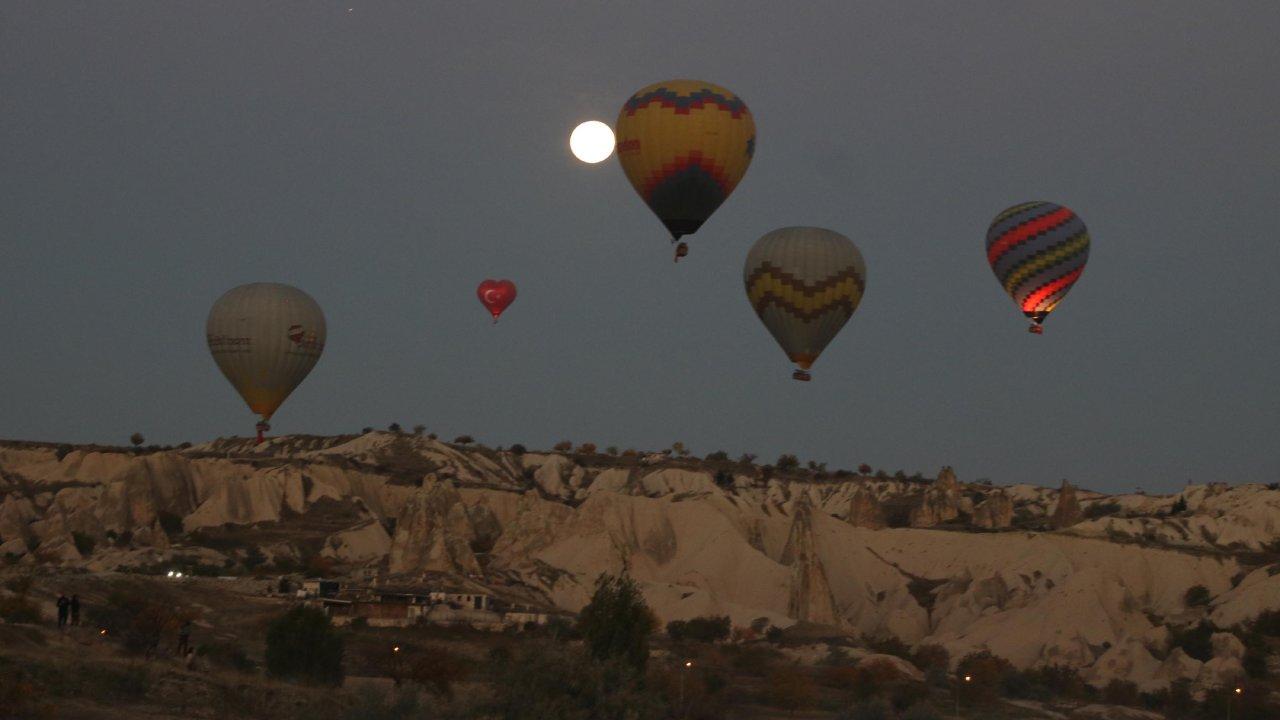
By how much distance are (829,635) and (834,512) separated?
1526 inches

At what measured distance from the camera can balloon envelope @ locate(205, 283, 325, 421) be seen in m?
56.9

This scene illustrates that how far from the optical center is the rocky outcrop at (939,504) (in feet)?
328

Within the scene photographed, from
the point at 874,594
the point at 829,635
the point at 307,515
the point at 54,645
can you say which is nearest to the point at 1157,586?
the point at 874,594

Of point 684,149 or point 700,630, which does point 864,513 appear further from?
point 684,149

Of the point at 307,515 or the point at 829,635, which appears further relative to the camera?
the point at 307,515

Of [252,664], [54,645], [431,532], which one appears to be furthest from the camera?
[431,532]

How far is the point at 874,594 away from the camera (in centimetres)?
8675

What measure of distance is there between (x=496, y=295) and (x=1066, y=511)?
4051 centimetres

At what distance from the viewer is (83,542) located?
3167 inches

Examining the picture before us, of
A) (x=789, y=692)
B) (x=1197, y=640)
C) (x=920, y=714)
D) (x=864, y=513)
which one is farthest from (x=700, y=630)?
(x=864, y=513)

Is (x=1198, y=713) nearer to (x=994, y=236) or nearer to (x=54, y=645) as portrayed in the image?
(x=994, y=236)

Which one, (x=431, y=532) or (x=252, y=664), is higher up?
(x=431, y=532)

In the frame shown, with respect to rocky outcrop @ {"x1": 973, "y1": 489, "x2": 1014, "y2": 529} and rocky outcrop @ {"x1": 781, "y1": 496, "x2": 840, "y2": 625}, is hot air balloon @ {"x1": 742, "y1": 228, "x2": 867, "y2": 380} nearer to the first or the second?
rocky outcrop @ {"x1": 781, "y1": 496, "x2": 840, "y2": 625}

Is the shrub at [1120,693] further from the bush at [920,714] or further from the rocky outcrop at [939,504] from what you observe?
the rocky outcrop at [939,504]
